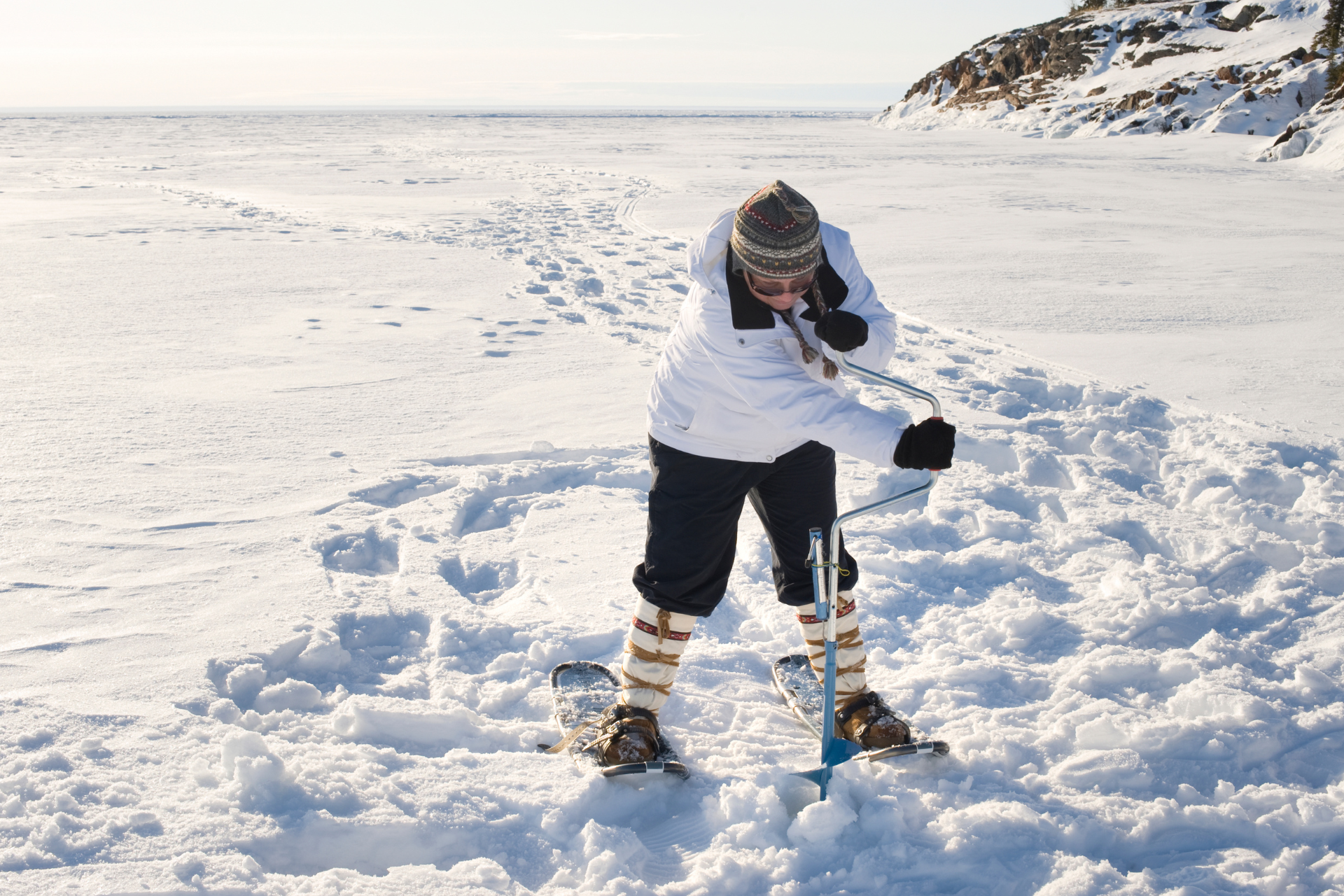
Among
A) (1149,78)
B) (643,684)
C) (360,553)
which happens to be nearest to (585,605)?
(643,684)

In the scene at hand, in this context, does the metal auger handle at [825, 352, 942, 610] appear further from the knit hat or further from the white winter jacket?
the knit hat

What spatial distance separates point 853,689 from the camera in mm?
2254

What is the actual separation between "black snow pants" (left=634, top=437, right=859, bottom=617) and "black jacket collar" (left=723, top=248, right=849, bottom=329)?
35cm

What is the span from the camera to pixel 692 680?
2512 mm

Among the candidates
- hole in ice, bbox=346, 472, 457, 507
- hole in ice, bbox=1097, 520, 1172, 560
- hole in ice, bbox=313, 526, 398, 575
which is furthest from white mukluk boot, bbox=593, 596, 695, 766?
hole in ice, bbox=1097, 520, 1172, 560

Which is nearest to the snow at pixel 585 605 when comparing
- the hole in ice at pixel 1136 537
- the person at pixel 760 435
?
the hole in ice at pixel 1136 537

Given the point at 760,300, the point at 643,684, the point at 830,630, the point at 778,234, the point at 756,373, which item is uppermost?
the point at 778,234

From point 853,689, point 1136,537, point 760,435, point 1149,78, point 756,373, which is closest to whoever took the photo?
point 756,373

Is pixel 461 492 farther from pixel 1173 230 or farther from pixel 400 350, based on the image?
pixel 1173 230

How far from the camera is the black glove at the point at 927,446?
168 cm

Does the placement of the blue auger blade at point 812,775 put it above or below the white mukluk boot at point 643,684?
below

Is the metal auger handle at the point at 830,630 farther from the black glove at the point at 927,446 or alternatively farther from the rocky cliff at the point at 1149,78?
the rocky cliff at the point at 1149,78

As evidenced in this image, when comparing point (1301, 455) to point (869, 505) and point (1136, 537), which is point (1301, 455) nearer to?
point (1136, 537)

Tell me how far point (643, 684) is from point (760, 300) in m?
1.01
